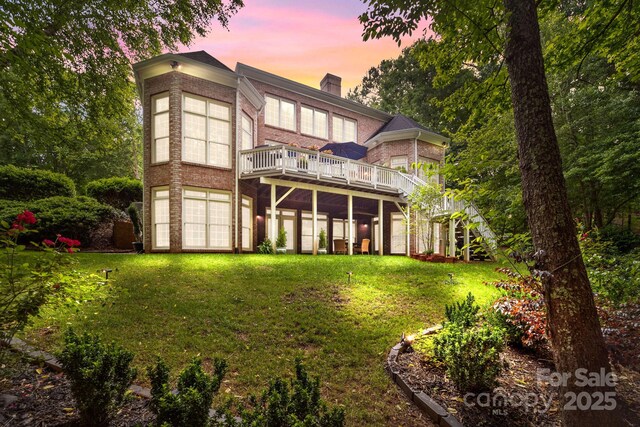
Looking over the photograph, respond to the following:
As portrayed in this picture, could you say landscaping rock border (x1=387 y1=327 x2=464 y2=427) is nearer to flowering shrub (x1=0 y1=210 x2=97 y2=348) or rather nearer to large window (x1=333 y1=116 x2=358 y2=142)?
flowering shrub (x1=0 y1=210 x2=97 y2=348)

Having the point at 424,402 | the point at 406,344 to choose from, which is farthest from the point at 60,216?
the point at 424,402

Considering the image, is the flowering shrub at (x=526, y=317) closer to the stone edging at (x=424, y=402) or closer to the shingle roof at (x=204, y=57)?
the stone edging at (x=424, y=402)

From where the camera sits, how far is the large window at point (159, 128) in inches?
474

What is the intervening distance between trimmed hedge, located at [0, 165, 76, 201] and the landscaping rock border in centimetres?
1774

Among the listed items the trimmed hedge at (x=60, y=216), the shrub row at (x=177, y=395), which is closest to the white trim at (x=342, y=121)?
the trimmed hedge at (x=60, y=216)

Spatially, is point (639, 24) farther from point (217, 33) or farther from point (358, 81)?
point (358, 81)

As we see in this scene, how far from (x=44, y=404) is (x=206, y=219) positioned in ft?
31.0

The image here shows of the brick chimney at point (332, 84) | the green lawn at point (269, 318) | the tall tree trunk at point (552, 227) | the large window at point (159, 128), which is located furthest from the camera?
the brick chimney at point (332, 84)

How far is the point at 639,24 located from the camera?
15.2 feet

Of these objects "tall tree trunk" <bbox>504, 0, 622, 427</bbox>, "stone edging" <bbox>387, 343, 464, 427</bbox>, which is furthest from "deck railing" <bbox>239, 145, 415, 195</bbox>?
"tall tree trunk" <bbox>504, 0, 622, 427</bbox>

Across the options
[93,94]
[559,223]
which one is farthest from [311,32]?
[93,94]

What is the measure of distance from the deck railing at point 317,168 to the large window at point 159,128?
2991mm

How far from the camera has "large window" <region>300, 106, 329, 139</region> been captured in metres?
17.3

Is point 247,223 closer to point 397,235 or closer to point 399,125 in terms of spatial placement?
point 397,235
